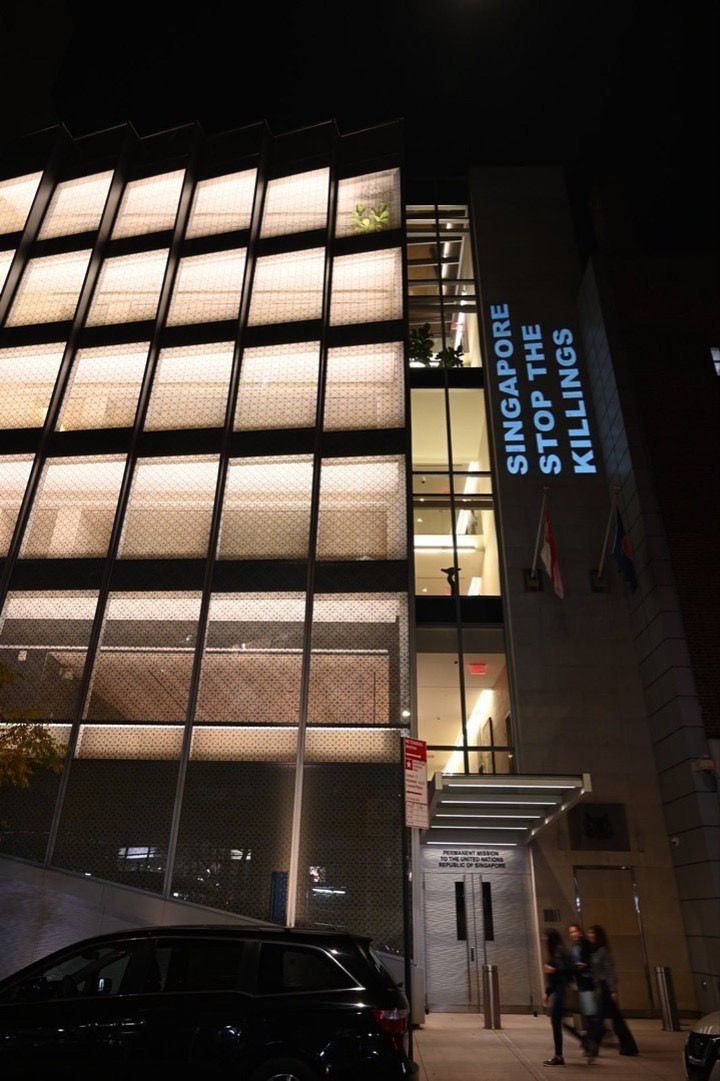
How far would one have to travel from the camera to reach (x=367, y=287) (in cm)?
2253

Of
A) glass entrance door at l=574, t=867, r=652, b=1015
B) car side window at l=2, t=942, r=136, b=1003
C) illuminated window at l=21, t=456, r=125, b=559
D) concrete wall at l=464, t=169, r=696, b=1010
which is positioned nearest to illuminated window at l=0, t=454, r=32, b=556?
illuminated window at l=21, t=456, r=125, b=559

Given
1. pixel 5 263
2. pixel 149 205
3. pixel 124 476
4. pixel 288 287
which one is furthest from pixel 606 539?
pixel 5 263

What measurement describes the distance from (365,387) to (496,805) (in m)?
11.9

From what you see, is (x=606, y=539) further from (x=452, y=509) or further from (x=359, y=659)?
(x=359, y=659)

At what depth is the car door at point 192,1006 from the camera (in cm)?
630

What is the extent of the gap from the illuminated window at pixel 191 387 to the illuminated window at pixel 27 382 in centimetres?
327

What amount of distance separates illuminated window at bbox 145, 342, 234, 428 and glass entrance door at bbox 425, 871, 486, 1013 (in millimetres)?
13326

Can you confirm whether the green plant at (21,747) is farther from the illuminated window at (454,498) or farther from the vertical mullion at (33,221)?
the vertical mullion at (33,221)

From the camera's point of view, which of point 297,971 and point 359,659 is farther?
point 359,659

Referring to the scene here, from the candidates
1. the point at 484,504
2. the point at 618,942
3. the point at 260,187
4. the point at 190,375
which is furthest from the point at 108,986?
the point at 260,187

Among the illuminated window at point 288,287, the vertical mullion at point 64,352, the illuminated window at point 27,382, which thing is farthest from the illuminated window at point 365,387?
the illuminated window at point 27,382

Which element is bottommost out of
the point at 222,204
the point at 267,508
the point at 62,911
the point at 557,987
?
the point at 557,987

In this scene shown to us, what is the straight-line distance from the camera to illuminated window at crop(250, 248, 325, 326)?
22.2 meters

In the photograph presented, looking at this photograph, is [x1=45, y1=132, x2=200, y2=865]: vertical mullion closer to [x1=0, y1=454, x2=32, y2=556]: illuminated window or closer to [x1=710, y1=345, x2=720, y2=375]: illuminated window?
[x1=0, y1=454, x2=32, y2=556]: illuminated window
